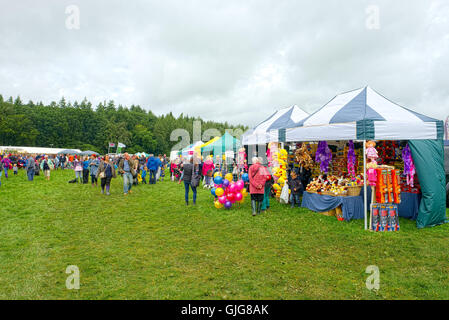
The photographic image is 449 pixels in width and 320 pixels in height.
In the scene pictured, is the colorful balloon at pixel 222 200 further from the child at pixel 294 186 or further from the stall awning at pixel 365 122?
the stall awning at pixel 365 122

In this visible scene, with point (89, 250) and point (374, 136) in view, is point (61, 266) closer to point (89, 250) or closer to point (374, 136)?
point (89, 250)

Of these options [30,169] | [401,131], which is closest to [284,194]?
[401,131]

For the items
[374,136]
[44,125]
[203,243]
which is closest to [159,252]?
[203,243]

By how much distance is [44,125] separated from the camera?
72.2m

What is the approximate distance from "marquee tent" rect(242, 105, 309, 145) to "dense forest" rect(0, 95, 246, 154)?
52290mm

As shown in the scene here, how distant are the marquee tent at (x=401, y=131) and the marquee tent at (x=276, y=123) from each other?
335 cm

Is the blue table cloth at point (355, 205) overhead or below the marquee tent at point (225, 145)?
below

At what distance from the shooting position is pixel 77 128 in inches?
2992

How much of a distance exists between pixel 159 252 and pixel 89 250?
50.3 inches

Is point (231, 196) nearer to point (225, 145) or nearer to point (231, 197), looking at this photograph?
Answer: point (231, 197)

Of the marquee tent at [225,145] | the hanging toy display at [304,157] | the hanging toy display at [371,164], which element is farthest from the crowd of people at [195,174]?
the hanging toy display at [371,164]

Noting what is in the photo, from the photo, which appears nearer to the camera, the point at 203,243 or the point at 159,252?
the point at 159,252

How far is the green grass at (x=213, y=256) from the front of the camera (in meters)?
3.49
